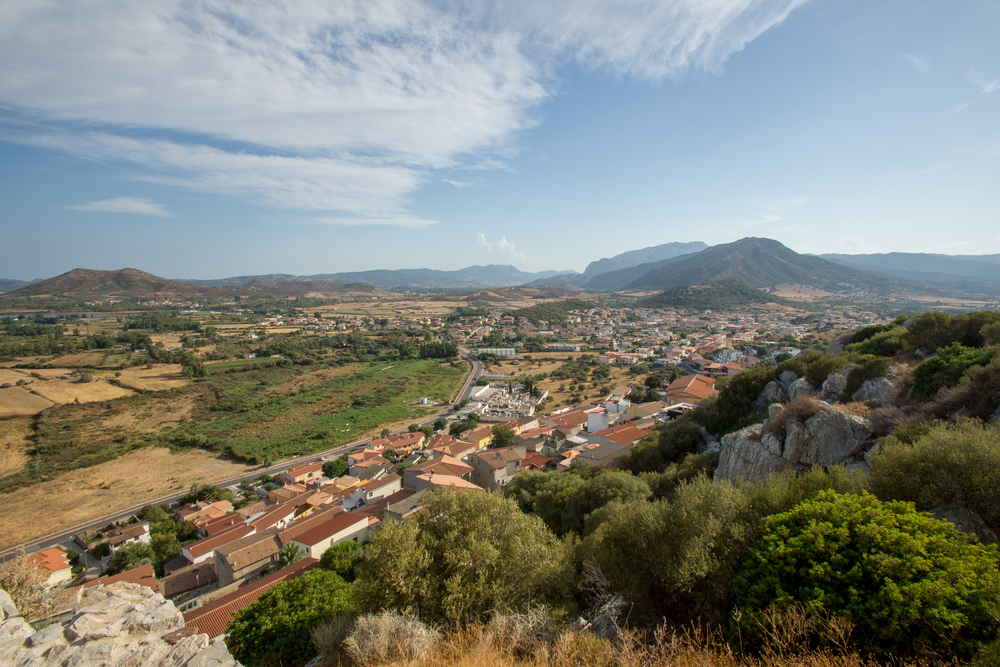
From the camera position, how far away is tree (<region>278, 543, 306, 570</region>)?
620 inches

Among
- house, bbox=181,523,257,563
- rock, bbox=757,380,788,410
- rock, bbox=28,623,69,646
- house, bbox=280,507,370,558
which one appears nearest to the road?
house, bbox=181,523,257,563

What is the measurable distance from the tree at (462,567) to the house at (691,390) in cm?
2608

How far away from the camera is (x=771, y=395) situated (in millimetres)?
18062

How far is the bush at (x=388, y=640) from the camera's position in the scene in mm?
5293

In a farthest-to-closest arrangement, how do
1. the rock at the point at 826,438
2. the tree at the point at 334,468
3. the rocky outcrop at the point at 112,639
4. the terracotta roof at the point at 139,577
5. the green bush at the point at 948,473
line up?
the tree at the point at 334,468 < the terracotta roof at the point at 139,577 < the rock at the point at 826,438 < the green bush at the point at 948,473 < the rocky outcrop at the point at 112,639

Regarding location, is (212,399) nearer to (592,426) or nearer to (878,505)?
(592,426)

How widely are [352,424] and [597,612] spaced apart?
1444 inches

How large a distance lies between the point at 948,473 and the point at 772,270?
202 meters

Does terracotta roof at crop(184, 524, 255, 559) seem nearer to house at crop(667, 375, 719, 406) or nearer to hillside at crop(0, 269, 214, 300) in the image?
house at crop(667, 375, 719, 406)

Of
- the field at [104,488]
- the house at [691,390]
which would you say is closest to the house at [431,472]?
the field at [104,488]

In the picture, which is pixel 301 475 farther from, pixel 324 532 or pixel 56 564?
pixel 324 532

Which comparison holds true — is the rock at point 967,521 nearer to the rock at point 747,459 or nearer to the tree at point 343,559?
the rock at point 747,459

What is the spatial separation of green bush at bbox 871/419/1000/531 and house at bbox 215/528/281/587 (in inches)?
781

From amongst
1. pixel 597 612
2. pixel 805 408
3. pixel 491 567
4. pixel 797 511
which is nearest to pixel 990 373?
pixel 805 408
